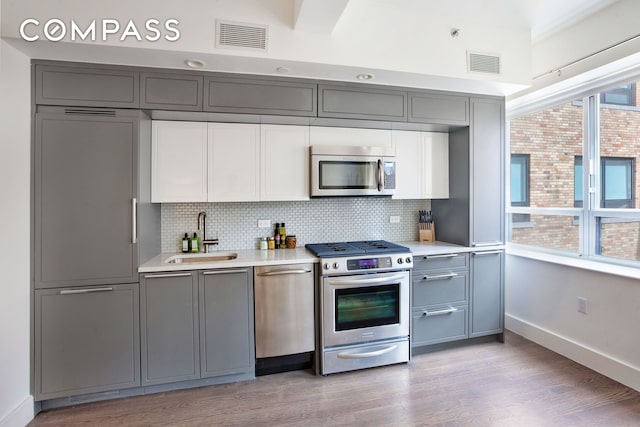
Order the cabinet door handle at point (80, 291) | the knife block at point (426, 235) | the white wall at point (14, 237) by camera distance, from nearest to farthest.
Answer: the white wall at point (14, 237) → the cabinet door handle at point (80, 291) → the knife block at point (426, 235)

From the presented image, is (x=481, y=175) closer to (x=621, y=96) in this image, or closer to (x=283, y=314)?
(x=621, y=96)

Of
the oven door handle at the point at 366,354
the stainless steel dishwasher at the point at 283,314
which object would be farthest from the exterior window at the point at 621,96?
the stainless steel dishwasher at the point at 283,314

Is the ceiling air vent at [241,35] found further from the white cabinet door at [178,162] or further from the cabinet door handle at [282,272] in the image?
the cabinet door handle at [282,272]

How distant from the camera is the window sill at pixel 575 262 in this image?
8.28 feet

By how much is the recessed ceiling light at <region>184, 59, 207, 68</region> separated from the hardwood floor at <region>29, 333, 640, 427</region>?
2.41m

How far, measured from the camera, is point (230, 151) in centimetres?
276

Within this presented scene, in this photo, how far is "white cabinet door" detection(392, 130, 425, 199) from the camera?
3.20 m

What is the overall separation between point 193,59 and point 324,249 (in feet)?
5.77

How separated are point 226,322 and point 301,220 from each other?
3.93 ft

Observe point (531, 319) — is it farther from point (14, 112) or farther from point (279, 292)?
point (14, 112)

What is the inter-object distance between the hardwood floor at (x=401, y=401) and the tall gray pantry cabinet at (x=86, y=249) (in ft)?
0.97

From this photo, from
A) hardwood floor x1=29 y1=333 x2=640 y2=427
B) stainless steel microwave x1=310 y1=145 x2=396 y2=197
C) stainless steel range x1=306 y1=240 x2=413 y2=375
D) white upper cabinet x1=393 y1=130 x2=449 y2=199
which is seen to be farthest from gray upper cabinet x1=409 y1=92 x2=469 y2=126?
hardwood floor x1=29 y1=333 x2=640 y2=427

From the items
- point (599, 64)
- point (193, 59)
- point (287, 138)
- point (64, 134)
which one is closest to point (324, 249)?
point (287, 138)

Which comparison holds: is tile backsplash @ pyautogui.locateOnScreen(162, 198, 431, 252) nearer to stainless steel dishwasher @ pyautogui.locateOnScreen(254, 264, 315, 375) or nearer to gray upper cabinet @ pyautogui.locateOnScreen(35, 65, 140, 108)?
stainless steel dishwasher @ pyautogui.locateOnScreen(254, 264, 315, 375)
